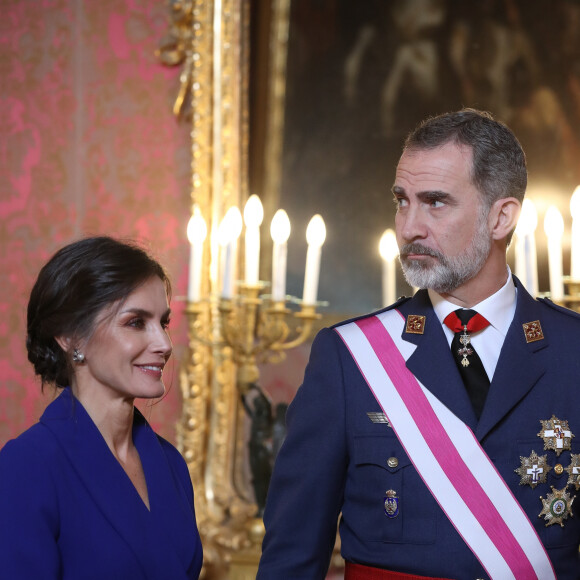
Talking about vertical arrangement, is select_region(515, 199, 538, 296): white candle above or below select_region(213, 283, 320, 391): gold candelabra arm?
above

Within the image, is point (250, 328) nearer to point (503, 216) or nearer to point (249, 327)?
point (249, 327)

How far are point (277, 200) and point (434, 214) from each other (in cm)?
132

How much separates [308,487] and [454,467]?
228mm

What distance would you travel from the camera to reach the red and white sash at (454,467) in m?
1.44

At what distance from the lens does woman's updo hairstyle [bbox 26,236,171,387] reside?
1.54 m

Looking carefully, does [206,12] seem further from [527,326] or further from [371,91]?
[527,326]

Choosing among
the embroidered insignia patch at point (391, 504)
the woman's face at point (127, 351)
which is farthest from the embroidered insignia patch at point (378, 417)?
the woman's face at point (127, 351)

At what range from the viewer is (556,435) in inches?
59.5

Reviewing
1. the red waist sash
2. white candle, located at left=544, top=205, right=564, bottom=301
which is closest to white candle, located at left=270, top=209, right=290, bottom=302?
white candle, located at left=544, top=205, right=564, bottom=301

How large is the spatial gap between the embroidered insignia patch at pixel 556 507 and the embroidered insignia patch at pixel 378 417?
0.87 feet

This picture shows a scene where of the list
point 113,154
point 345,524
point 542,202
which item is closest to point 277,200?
point 113,154

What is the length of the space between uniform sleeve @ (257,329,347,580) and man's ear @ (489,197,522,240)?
0.35m

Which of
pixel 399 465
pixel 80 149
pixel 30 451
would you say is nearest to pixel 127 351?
pixel 30 451

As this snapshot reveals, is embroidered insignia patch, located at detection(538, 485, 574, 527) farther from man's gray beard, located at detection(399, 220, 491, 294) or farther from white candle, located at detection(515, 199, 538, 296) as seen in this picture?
white candle, located at detection(515, 199, 538, 296)
